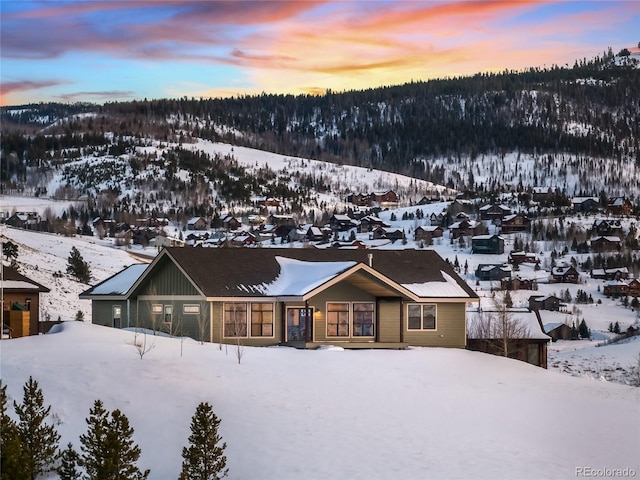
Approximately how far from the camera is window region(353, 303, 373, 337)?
37.8 m

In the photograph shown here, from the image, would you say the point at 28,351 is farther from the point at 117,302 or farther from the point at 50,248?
the point at 50,248

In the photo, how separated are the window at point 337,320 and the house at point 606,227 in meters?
125

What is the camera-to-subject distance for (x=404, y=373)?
3080 centimetres

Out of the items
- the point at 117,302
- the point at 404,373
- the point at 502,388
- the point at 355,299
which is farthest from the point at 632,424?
the point at 117,302

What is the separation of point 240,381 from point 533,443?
295 inches

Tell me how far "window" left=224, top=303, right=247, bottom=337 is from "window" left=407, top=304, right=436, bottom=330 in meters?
6.12

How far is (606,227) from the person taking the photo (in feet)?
530

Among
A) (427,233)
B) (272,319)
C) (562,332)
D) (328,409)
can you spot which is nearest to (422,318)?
(272,319)

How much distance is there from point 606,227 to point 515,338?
120 m

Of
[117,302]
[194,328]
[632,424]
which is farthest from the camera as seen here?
[117,302]

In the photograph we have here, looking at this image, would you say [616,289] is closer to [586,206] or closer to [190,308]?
[586,206]

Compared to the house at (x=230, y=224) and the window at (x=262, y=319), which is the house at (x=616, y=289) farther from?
the window at (x=262, y=319)

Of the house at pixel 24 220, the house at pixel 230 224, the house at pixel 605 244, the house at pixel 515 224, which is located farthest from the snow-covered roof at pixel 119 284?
the house at pixel 230 224

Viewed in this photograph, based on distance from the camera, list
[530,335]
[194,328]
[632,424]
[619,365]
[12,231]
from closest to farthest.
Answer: [632,424]
[194,328]
[530,335]
[619,365]
[12,231]
